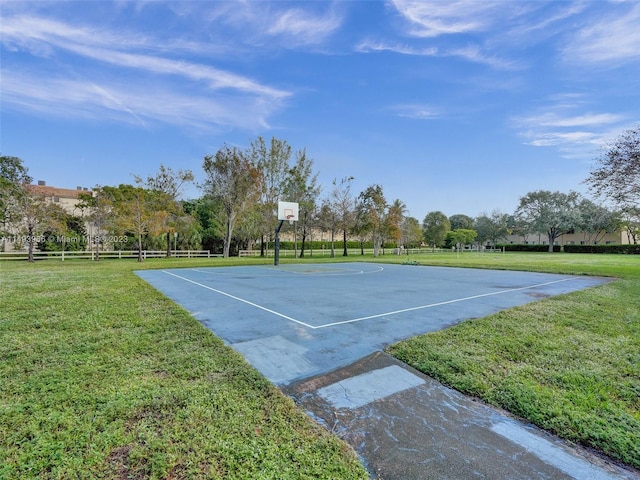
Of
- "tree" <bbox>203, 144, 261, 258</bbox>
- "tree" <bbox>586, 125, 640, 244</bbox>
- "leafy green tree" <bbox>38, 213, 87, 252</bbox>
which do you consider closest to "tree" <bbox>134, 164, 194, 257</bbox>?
"tree" <bbox>203, 144, 261, 258</bbox>

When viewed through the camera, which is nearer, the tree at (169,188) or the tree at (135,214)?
the tree at (135,214)

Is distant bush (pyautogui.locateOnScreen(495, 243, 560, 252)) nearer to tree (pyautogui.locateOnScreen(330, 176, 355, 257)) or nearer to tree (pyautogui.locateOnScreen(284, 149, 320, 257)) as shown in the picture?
tree (pyautogui.locateOnScreen(330, 176, 355, 257))

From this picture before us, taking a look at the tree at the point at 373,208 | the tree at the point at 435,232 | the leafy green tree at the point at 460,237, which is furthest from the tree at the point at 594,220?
the tree at the point at 373,208

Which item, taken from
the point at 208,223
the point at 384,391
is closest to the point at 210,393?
the point at 384,391

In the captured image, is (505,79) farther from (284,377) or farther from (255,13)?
(284,377)

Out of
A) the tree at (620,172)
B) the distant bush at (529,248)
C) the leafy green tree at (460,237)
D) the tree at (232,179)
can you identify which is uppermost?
the tree at (232,179)

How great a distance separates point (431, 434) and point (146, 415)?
6.44 feet

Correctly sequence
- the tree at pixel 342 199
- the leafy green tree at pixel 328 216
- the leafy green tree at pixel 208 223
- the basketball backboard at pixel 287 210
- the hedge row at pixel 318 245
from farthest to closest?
1. the hedge row at pixel 318 245
2. the leafy green tree at pixel 208 223
3. the tree at pixel 342 199
4. the leafy green tree at pixel 328 216
5. the basketball backboard at pixel 287 210

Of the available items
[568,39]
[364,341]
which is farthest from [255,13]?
[364,341]

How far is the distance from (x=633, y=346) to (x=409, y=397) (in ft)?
10.8

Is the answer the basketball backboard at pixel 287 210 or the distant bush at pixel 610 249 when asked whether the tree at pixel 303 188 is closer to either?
the basketball backboard at pixel 287 210

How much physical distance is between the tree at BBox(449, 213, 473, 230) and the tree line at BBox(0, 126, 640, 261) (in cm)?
2911

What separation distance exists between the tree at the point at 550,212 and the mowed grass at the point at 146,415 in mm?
51609

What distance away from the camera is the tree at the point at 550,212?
42625mm
